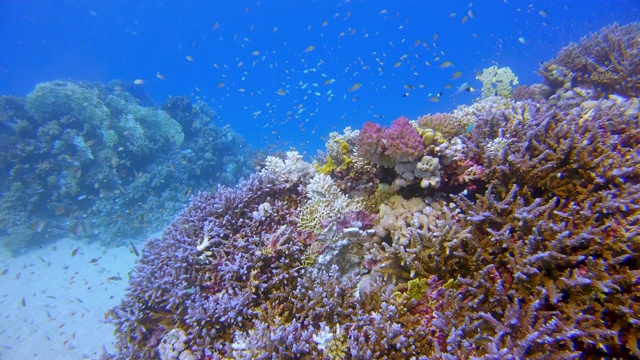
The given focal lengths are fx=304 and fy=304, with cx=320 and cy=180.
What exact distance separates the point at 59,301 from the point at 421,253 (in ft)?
54.2

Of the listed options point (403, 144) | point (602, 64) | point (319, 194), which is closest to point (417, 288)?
point (403, 144)

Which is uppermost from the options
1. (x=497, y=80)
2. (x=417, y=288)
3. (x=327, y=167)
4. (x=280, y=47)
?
(x=280, y=47)

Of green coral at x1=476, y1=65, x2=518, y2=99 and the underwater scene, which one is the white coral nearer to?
the underwater scene

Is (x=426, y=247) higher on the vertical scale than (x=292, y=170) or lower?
lower

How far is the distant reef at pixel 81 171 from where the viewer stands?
54.6ft

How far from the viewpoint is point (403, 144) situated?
419cm

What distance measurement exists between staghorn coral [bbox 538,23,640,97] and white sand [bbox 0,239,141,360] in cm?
1550

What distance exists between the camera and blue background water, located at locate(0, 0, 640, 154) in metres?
73.8

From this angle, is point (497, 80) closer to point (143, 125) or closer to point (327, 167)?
point (327, 167)

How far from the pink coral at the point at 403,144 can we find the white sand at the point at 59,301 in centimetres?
1063

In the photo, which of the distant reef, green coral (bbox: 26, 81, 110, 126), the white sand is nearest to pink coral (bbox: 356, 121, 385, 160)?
the white sand

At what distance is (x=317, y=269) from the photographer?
399cm

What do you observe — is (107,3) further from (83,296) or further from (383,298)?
(383,298)

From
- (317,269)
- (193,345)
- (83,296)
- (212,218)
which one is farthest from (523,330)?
(83,296)
